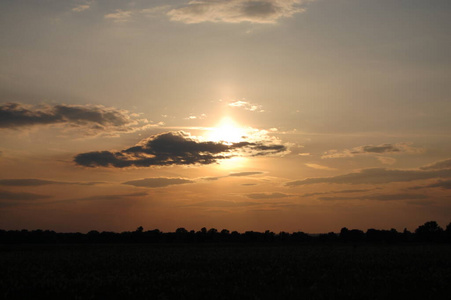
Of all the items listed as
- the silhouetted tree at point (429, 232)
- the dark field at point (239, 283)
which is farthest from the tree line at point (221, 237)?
the dark field at point (239, 283)

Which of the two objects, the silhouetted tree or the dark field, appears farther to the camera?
the silhouetted tree

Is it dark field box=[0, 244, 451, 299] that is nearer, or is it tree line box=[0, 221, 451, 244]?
dark field box=[0, 244, 451, 299]

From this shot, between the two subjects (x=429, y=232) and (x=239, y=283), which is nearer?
(x=239, y=283)

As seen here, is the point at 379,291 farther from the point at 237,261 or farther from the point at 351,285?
the point at 237,261

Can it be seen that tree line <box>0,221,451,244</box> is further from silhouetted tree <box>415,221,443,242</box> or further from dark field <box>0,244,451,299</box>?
dark field <box>0,244,451,299</box>

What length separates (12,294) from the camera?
93.8 feet

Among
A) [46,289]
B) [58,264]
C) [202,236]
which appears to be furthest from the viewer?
[202,236]

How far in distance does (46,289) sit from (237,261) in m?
22.7

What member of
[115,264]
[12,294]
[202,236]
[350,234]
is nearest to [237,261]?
[115,264]

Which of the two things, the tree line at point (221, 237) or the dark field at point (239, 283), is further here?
the tree line at point (221, 237)

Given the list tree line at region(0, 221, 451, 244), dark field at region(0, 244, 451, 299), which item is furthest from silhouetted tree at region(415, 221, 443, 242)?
dark field at region(0, 244, 451, 299)

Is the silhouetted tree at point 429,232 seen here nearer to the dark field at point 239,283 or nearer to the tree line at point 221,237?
the tree line at point 221,237

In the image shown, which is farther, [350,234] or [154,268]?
[350,234]

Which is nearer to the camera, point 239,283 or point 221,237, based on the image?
point 239,283
